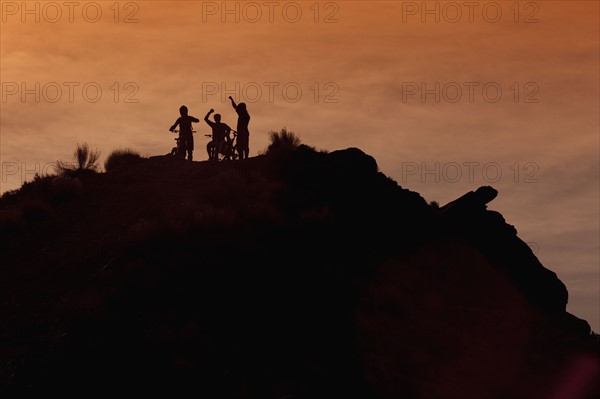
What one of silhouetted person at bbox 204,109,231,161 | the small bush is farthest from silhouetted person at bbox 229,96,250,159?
the small bush

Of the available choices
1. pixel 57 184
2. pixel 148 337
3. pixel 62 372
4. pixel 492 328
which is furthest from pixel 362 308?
pixel 57 184

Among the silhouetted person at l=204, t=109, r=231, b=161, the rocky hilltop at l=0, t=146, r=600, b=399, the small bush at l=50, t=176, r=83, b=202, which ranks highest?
the silhouetted person at l=204, t=109, r=231, b=161

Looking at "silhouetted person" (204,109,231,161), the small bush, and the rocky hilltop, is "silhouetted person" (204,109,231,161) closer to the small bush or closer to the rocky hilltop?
the rocky hilltop

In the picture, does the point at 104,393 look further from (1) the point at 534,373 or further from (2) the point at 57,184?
(2) the point at 57,184

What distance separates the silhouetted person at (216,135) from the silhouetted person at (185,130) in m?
0.66

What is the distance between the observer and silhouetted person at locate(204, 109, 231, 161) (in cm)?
4278

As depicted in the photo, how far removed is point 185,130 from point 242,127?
7.98 ft

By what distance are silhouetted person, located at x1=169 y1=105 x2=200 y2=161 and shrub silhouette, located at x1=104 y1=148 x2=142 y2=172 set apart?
2601 millimetres

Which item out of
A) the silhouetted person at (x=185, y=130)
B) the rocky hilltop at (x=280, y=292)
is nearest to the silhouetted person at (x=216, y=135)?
the silhouetted person at (x=185, y=130)

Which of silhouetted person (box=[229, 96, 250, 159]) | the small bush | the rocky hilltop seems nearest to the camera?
the rocky hilltop

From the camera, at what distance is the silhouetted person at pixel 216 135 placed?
A: 1684 inches

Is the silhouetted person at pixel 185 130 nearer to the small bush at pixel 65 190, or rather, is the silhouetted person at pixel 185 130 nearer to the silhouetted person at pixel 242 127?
the silhouetted person at pixel 242 127

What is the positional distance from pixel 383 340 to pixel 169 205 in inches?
363

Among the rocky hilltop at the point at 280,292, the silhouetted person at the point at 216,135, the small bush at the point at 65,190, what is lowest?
the rocky hilltop at the point at 280,292
